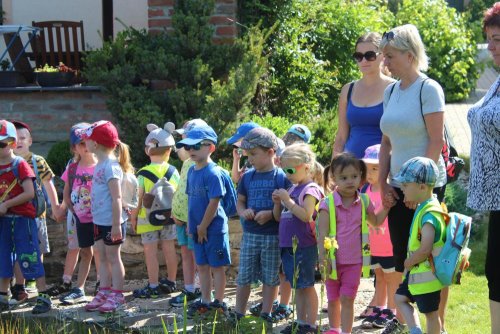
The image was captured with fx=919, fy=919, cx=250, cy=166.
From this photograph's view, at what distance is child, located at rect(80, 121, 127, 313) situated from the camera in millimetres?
6801

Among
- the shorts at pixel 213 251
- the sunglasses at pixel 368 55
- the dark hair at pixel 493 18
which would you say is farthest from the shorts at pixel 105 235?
the dark hair at pixel 493 18

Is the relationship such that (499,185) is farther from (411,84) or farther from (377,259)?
(377,259)

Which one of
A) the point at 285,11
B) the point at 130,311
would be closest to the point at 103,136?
the point at 130,311

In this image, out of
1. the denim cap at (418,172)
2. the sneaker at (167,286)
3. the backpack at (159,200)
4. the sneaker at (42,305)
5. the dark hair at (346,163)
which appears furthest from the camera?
the sneaker at (167,286)

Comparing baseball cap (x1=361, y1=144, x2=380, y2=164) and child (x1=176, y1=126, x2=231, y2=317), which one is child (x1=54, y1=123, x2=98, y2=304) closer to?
child (x1=176, y1=126, x2=231, y2=317)

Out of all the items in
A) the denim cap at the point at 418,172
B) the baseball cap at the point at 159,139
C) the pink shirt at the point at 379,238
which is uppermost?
the denim cap at the point at 418,172

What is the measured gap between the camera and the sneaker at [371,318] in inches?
245

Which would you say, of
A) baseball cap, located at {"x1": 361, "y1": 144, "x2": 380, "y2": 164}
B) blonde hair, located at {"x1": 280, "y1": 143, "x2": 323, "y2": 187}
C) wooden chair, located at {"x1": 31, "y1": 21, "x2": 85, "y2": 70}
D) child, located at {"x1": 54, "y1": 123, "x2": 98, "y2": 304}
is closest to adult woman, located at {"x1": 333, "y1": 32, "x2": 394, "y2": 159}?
baseball cap, located at {"x1": 361, "y1": 144, "x2": 380, "y2": 164}

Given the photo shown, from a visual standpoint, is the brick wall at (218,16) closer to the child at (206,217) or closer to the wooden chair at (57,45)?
the child at (206,217)

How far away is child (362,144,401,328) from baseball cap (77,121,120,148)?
6.39ft

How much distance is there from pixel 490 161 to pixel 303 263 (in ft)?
5.10

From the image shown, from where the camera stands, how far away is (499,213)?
4922mm

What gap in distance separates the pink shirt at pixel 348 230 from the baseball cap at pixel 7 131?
8.70 ft

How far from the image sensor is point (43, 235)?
7.45m
